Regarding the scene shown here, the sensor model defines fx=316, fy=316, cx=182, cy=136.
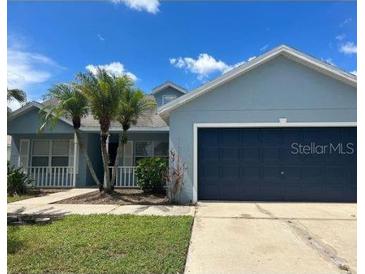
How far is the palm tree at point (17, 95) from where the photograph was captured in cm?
1392

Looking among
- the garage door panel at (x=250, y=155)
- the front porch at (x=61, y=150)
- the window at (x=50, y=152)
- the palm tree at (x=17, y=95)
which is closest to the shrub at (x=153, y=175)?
the garage door panel at (x=250, y=155)

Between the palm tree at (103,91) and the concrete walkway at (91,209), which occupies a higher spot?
the palm tree at (103,91)

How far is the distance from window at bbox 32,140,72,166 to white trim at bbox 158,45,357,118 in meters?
8.11

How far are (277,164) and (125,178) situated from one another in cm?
814

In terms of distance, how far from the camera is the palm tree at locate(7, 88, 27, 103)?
1392 cm

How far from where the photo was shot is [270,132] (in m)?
11.6

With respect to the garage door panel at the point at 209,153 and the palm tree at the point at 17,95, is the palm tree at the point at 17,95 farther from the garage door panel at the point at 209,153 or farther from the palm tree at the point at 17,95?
the garage door panel at the point at 209,153

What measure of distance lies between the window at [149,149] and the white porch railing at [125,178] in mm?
1168

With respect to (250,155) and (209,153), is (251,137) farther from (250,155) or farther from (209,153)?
(209,153)

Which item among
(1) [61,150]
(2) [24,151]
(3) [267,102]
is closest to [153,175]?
(3) [267,102]

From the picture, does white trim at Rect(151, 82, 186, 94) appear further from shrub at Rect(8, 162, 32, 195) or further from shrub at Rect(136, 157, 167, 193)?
shrub at Rect(8, 162, 32, 195)

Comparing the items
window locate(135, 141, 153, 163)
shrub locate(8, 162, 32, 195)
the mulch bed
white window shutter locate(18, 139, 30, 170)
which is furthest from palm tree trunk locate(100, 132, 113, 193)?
white window shutter locate(18, 139, 30, 170)
